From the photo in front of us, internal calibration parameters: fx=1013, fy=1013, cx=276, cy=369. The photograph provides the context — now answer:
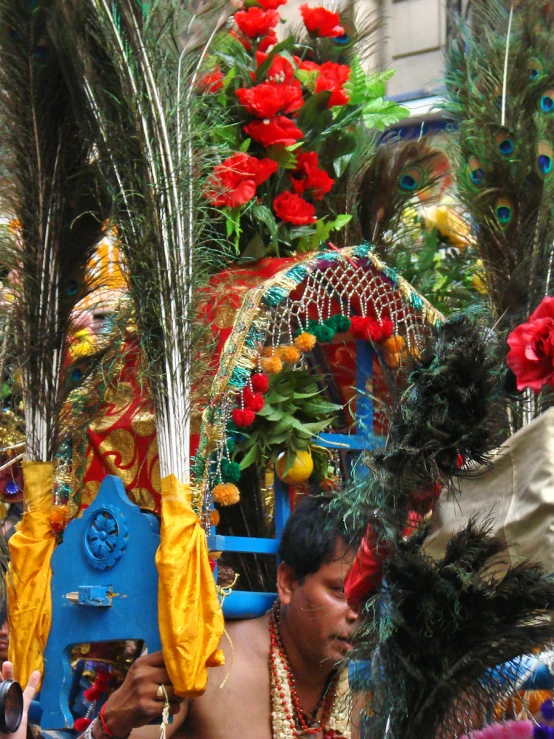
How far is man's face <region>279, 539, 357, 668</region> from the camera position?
9.73 feet

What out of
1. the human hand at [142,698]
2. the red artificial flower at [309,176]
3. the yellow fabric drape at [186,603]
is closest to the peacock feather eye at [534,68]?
the red artificial flower at [309,176]

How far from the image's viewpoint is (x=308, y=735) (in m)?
3.06

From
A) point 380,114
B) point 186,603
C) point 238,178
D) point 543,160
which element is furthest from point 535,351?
point 380,114

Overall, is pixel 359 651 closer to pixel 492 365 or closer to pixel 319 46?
pixel 492 365

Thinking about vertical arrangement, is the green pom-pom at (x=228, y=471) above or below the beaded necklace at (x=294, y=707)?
above

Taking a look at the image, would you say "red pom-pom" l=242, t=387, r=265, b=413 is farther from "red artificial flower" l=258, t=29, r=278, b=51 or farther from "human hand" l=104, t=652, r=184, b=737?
"red artificial flower" l=258, t=29, r=278, b=51

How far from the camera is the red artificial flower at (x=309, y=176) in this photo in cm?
354

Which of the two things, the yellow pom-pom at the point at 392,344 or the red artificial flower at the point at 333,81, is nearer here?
the yellow pom-pom at the point at 392,344

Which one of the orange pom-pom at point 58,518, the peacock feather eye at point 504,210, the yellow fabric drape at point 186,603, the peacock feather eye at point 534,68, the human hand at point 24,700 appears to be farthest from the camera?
the peacock feather eye at point 534,68

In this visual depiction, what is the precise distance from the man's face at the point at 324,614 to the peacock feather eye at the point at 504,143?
5.20 ft

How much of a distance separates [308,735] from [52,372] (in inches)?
54.1

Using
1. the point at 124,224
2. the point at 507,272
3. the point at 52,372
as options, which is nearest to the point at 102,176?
the point at 124,224

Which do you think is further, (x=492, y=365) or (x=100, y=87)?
(x=100, y=87)

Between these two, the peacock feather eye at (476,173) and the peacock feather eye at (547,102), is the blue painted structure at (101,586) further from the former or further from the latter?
the peacock feather eye at (547,102)
